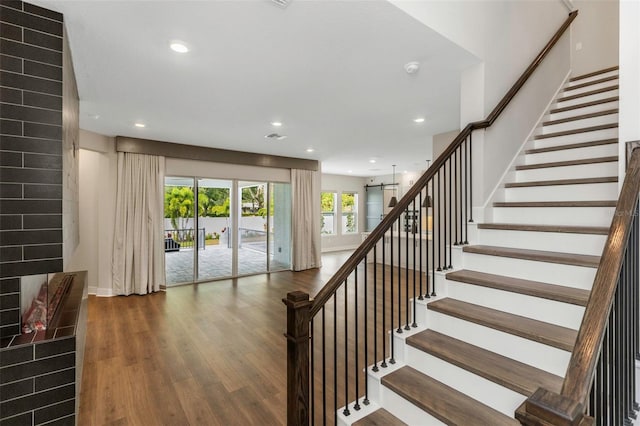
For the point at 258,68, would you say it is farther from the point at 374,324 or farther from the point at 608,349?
the point at 608,349

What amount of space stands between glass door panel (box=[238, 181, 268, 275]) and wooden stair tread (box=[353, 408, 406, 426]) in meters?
5.31

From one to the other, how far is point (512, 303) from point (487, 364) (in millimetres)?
484

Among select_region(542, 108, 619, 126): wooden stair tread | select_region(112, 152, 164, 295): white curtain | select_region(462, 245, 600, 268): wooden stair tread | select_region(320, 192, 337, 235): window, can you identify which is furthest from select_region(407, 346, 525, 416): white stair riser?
select_region(320, 192, 337, 235): window

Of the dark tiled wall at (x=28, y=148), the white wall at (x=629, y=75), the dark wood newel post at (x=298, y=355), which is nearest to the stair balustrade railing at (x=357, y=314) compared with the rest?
the dark wood newel post at (x=298, y=355)

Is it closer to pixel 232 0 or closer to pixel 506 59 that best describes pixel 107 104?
pixel 232 0

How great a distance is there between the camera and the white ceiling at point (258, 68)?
2.02 m

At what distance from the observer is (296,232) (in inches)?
289

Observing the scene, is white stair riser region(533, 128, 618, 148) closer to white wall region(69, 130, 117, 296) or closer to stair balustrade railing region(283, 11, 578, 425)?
stair balustrade railing region(283, 11, 578, 425)

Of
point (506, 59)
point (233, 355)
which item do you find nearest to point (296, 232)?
point (233, 355)

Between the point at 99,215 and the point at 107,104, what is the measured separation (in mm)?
2436

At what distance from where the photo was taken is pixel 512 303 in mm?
1952

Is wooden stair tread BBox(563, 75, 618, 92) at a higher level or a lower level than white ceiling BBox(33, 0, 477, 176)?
higher

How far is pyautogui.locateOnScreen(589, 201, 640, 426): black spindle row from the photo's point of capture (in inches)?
43.9

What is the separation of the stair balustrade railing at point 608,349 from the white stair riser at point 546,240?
0.49 metres
